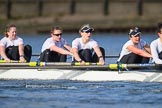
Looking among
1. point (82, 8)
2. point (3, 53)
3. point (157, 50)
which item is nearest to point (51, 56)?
point (3, 53)

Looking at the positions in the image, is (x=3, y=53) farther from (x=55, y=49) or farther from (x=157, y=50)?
(x=157, y=50)

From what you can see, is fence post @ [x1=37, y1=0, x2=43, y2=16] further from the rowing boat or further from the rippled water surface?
the rippled water surface

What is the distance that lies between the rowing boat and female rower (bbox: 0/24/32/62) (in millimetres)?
390

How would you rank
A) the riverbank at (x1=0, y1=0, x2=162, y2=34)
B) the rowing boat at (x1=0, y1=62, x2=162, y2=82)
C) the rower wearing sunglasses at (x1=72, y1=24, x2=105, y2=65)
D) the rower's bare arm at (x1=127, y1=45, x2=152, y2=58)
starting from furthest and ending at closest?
the riverbank at (x1=0, y1=0, x2=162, y2=34)
the rower wearing sunglasses at (x1=72, y1=24, x2=105, y2=65)
the rower's bare arm at (x1=127, y1=45, x2=152, y2=58)
the rowing boat at (x1=0, y1=62, x2=162, y2=82)

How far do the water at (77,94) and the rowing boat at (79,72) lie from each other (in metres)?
0.14

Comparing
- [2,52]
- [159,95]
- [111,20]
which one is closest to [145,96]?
[159,95]

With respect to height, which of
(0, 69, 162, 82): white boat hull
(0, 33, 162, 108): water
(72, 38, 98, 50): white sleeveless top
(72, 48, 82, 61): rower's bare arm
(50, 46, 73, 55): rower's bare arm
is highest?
(72, 38, 98, 50): white sleeveless top

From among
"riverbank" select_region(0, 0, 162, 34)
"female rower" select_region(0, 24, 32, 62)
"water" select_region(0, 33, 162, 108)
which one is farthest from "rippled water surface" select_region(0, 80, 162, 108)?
"riverbank" select_region(0, 0, 162, 34)

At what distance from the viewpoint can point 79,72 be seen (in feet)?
66.5

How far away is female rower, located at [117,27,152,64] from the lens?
65.3ft

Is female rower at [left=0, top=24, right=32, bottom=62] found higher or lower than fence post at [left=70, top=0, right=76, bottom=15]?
lower

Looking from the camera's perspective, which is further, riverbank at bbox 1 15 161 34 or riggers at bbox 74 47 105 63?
riverbank at bbox 1 15 161 34

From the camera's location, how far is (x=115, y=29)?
51.0 m

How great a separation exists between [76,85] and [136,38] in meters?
1.82
